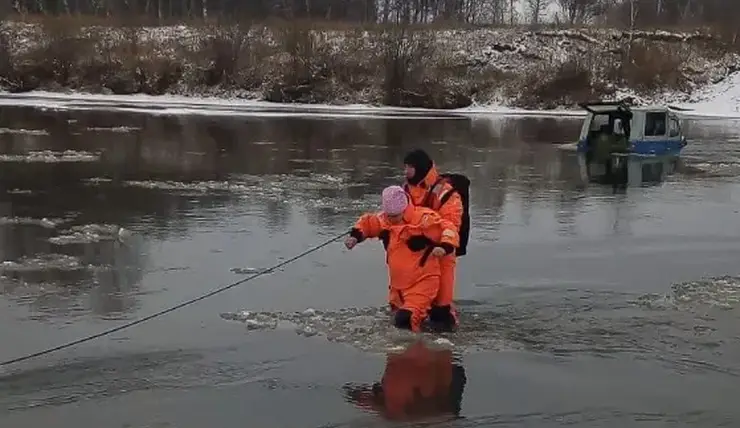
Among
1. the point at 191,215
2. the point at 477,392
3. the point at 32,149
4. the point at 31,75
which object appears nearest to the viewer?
the point at 477,392

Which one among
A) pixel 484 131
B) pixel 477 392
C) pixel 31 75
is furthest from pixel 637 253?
pixel 31 75

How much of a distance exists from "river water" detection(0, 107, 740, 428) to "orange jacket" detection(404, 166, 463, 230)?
98 centimetres

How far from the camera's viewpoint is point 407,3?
80875mm

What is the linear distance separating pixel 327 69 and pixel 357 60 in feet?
5.64

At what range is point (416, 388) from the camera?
659 cm

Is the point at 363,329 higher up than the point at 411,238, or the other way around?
the point at 411,238

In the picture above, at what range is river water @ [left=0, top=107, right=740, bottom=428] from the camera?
251 inches

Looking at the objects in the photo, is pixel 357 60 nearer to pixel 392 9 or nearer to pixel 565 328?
pixel 392 9

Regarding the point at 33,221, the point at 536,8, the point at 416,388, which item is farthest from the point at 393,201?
the point at 536,8

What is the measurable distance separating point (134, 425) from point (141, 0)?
80.9 meters

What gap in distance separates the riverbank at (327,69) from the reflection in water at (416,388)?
1713 inches

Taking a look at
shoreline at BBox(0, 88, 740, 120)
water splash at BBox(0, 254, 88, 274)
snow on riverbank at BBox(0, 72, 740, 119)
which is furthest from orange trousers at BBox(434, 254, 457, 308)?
snow on riverbank at BBox(0, 72, 740, 119)

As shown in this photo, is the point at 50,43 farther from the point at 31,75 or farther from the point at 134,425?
the point at 134,425

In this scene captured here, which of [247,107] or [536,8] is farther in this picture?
[536,8]
